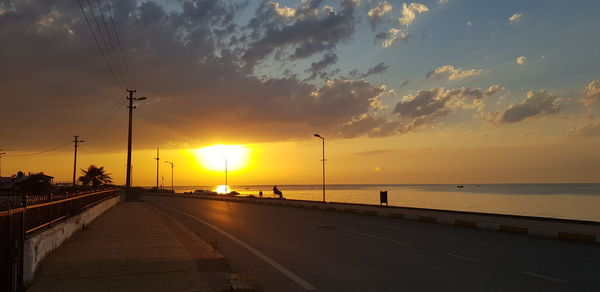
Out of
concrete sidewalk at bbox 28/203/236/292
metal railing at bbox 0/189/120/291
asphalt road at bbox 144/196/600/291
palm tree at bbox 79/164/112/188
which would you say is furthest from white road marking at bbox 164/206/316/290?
palm tree at bbox 79/164/112/188

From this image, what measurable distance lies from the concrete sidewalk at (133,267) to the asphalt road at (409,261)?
84 cm

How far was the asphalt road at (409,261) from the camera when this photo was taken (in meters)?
7.90

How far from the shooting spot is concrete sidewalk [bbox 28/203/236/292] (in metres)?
7.34

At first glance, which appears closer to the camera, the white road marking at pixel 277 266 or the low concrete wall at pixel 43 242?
the low concrete wall at pixel 43 242

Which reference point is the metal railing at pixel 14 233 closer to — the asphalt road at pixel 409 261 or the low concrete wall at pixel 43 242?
the low concrete wall at pixel 43 242

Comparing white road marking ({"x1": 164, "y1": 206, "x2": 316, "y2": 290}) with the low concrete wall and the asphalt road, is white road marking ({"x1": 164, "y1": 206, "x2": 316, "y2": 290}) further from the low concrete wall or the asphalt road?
the low concrete wall

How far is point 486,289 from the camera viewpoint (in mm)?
7449

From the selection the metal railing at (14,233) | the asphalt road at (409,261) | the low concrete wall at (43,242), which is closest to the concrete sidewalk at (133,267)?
the low concrete wall at (43,242)

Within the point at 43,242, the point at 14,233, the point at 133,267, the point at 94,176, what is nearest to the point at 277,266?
the point at 133,267

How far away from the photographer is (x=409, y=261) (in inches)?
405

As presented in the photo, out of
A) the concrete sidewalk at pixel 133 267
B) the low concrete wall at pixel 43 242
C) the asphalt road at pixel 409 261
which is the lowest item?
the asphalt road at pixel 409 261

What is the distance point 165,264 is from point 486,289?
6219 mm

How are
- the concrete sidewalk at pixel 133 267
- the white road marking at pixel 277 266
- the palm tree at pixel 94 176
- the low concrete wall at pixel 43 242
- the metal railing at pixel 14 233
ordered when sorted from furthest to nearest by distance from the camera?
the palm tree at pixel 94 176 < the white road marking at pixel 277 266 < the low concrete wall at pixel 43 242 < the concrete sidewalk at pixel 133 267 < the metal railing at pixel 14 233

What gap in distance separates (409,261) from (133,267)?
20.1ft
